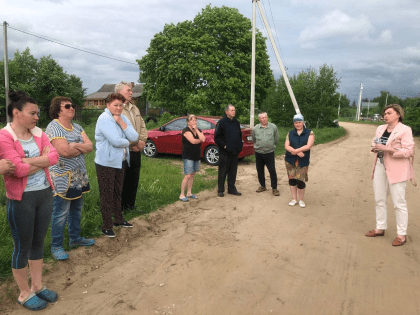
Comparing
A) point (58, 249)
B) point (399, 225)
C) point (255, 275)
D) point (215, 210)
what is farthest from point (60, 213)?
point (399, 225)

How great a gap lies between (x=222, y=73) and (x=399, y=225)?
22678mm

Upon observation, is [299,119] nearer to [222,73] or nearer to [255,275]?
[255,275]

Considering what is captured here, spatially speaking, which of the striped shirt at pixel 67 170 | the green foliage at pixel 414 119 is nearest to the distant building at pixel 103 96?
the green foliage at pixel 414 119

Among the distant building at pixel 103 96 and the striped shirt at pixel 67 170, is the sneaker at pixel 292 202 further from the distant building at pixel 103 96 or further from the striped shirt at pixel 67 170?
the distant building at pixel 103 96

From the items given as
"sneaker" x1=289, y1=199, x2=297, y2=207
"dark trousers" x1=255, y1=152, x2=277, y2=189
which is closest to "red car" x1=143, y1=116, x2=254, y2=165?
"dark trousers" x1=255, y1=152, x2=277, y2=189

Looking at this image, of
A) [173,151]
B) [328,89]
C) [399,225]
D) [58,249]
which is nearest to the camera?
[58,249]

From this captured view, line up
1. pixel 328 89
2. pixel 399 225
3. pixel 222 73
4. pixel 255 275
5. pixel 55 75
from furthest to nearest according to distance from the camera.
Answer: pixel 55 75 → pixel 328 89 → pixel 222 73 → pixel 399 225 → pixel 255 275

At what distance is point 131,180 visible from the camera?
18.2 feet

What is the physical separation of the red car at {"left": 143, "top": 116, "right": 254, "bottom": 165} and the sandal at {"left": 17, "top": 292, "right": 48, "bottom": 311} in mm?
8188

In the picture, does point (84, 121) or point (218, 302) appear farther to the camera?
point (84, 121)

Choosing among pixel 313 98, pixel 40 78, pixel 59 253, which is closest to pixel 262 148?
pixel 59 253

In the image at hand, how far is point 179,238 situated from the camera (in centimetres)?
487

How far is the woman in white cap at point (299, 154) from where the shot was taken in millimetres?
6426

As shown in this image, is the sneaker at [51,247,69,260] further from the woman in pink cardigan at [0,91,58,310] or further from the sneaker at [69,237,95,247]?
the woman in pink cardigan at [0,91,58,310]
